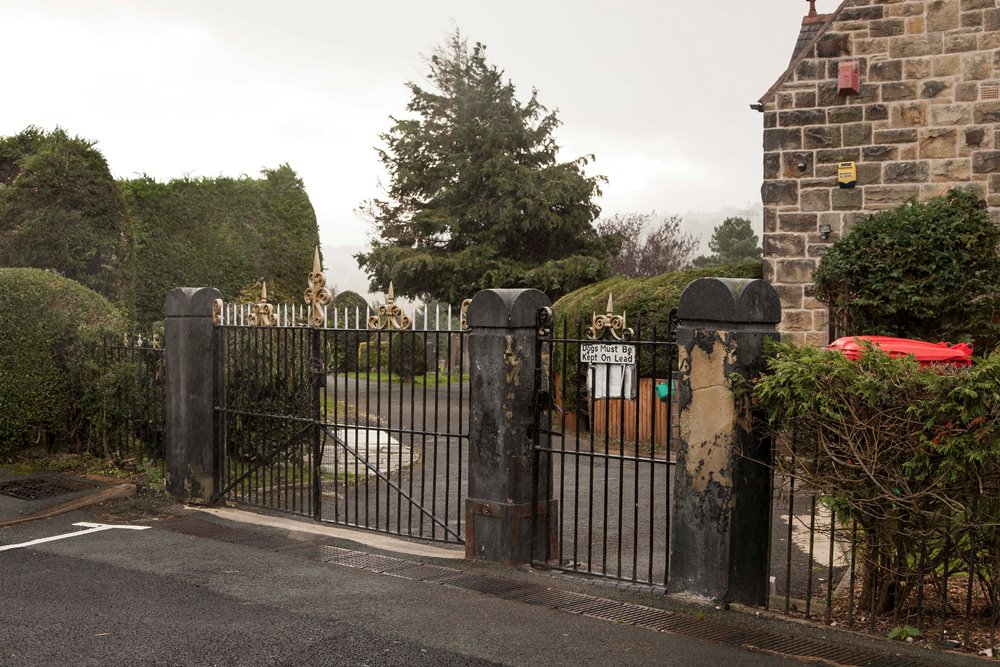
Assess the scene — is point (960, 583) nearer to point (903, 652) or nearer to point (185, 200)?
point (903, 652)

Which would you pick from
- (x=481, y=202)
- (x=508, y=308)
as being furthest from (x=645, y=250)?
(x=508, y=308)

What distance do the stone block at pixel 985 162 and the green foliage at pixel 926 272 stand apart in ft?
3.42

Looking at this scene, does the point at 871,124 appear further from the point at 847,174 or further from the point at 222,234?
the point at 222,234

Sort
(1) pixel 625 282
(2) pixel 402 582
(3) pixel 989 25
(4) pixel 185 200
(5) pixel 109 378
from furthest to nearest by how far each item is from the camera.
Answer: (4) pixel 185 200
(1) pixel 625 282
(3) pixel 989 25
(5) pixel 109 378
(2) pixel 402 582

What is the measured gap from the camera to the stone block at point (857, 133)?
41.8 ft

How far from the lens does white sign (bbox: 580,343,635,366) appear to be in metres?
6.70

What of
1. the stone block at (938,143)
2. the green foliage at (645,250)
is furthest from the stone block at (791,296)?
the green foliage at (645,250)

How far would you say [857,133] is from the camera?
12.8 meters

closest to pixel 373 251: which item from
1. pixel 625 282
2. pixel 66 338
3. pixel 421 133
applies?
pixel 421 133

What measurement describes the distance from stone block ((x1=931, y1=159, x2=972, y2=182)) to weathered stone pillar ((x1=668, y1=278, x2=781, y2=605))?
7.56 m

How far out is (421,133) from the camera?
108ft

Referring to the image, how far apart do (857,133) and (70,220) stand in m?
11.9

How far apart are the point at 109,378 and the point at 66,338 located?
112cm

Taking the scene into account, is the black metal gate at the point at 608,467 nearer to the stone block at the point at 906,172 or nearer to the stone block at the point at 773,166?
the stone block at the point at 773,166
